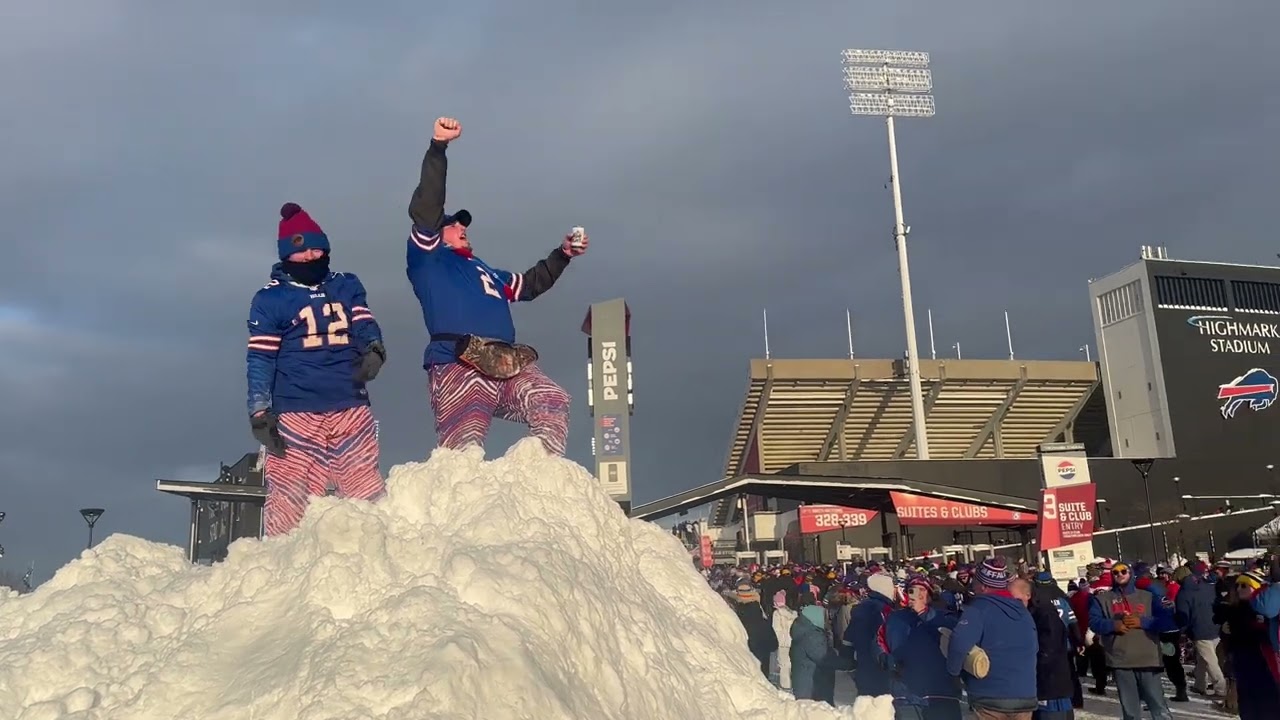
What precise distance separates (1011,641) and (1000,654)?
9 cm

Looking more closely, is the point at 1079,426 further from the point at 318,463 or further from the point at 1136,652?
the point at 318,463

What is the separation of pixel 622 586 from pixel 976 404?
163ft

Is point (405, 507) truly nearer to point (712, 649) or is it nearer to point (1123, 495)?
point (712, 649)

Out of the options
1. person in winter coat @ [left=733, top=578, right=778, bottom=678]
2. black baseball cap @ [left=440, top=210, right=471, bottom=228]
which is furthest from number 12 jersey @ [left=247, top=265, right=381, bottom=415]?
person in winter coat @ [left=733, top=578, right=778, bottom=678]

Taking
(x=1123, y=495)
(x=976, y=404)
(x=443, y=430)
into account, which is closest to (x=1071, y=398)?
(x=976, y=404)

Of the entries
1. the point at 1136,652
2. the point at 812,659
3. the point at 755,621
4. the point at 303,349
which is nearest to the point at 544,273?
the point at 303,349

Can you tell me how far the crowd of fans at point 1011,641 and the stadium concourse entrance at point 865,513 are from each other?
8.47 meters

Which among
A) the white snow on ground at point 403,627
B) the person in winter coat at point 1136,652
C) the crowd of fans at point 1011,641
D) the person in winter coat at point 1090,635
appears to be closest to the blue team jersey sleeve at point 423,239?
the white snow on ground at point 403,627

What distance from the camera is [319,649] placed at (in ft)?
6.84

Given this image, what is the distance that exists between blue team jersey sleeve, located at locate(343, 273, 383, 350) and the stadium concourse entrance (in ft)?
40.0

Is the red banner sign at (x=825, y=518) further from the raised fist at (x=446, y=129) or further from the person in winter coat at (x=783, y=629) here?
the raised fist at (x=446, y=129)

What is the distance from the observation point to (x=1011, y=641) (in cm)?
492

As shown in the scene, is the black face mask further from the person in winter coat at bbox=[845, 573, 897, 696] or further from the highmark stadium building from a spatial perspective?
the highmark stadium building

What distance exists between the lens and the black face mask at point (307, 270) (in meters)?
4.29
